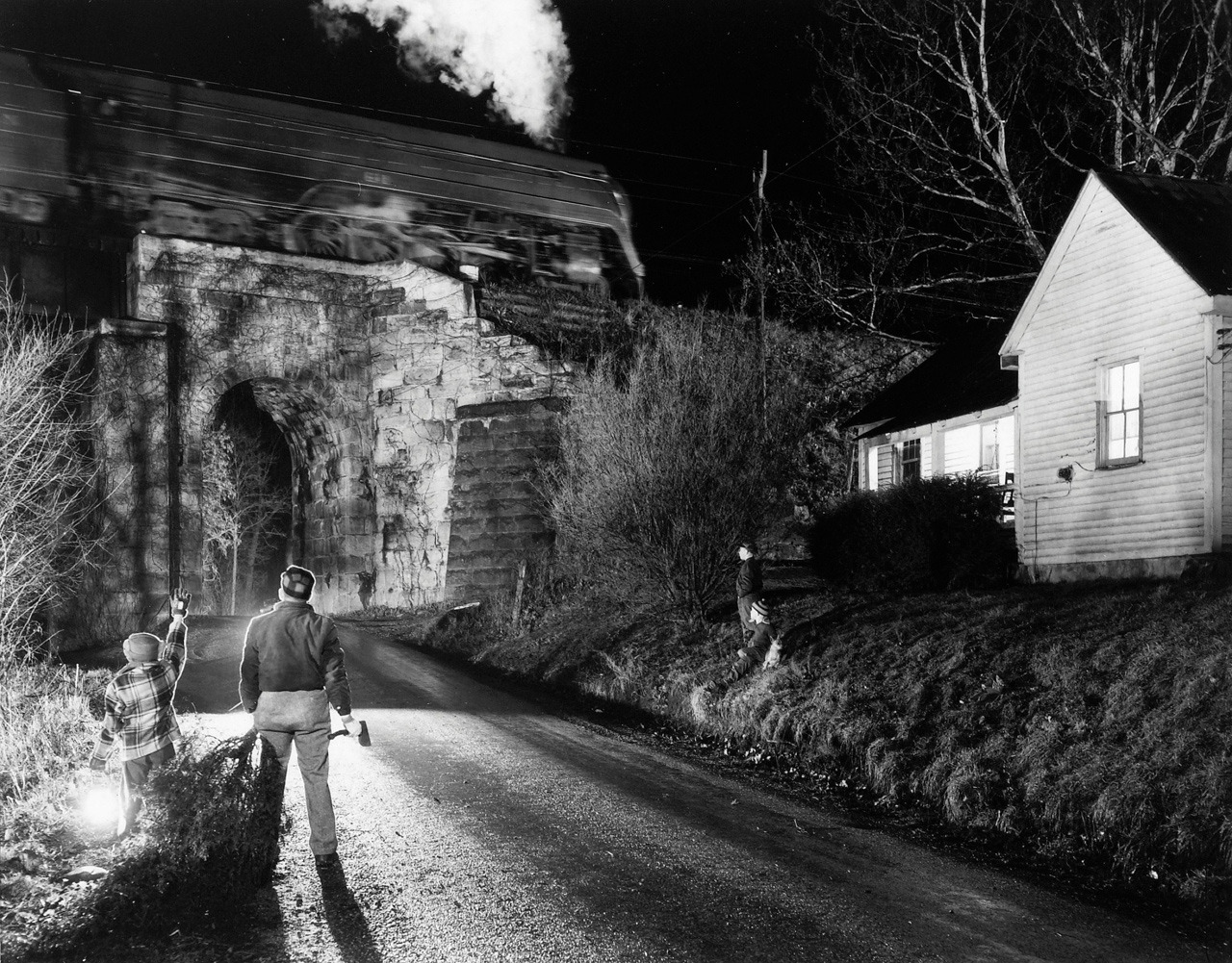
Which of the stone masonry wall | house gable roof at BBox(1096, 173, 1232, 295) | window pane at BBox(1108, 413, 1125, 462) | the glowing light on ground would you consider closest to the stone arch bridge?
the stone masonry wall

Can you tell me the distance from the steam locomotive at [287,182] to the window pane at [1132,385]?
20.7m

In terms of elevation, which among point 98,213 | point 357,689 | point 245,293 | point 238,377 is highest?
point 98,213

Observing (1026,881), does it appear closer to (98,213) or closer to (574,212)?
(98,213)

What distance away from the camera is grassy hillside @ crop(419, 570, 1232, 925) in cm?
780

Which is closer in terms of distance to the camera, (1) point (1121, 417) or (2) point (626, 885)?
(2) point (626, 885)

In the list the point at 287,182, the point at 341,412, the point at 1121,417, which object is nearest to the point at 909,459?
the point at 1121,417

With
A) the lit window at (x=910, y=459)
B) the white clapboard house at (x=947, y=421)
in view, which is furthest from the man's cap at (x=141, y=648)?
the lit window at (x=910, y=459)

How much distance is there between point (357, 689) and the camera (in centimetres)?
1734

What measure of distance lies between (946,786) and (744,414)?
9.42 m

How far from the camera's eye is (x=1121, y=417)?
17.6 m

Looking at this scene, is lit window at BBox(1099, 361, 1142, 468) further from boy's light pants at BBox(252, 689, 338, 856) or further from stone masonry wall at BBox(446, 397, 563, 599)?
stone masonry wall at BBox(446, 397, 563, 599)

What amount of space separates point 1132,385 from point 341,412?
22123 millimetres

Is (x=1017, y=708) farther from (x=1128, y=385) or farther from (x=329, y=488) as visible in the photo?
(x=329, y=488)

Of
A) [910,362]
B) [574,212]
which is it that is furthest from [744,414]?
[574,212]
